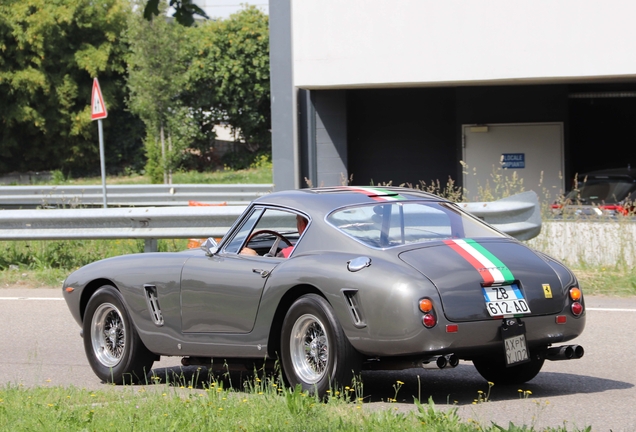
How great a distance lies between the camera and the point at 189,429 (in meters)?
4.89

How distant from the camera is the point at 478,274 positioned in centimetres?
555

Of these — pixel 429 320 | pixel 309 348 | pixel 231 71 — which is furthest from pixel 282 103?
pixel 231 71

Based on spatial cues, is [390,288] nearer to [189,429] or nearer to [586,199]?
[189,429]

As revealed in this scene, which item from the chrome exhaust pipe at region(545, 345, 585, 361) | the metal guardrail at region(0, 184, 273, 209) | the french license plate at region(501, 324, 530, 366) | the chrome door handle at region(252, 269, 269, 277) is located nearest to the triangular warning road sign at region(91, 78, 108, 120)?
the metal guardrail at region(0, 184, 273, 209)

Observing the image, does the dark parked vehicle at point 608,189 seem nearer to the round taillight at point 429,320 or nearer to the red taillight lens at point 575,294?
the red taillight lens at point 575,294

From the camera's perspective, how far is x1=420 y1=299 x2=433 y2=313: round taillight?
17.5 ft

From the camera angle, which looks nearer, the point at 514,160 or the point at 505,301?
the point at 505,301

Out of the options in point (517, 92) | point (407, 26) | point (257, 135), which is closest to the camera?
point (407, 26)

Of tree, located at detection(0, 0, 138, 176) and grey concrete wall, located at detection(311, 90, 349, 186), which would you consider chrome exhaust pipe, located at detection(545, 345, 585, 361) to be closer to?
grey concrete wall, located at detection(311, 90, 349, 186)

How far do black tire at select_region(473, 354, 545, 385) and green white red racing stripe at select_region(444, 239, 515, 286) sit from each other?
33.4 inches

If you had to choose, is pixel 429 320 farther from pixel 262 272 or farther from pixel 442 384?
pixel 442 384

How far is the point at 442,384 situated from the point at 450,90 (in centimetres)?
1433

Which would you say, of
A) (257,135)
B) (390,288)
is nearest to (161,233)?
(390,288)

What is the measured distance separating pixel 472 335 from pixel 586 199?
10437 millimetres
